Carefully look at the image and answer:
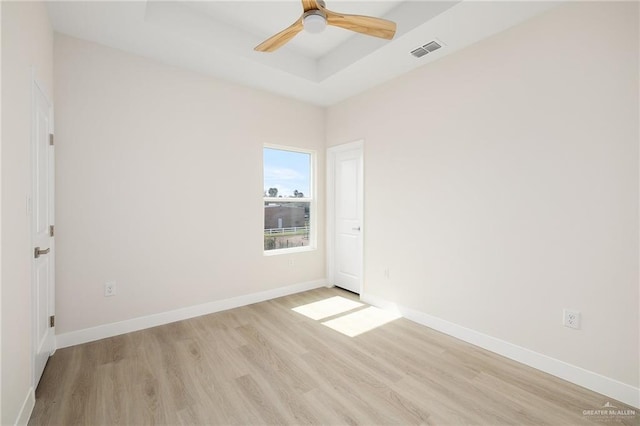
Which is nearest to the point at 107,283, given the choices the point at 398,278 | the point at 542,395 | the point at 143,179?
the point at 143,179

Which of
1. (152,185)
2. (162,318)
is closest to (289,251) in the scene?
(162,318)

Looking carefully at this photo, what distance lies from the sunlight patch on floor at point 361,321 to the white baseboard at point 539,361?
264mm

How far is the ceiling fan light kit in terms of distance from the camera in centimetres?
175

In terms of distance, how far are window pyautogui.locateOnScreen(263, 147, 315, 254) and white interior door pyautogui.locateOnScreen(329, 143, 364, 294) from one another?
0.37 meters

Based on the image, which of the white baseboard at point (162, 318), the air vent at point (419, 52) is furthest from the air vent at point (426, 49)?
the white baseboard at point (162, 318)

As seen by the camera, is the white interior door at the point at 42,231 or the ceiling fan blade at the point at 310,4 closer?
the ceiling fan blade at the point at 310,4

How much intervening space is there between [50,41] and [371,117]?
319 centimetres

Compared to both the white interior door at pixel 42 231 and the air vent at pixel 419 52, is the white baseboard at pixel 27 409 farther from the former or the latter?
the air vent at pixel 419 52

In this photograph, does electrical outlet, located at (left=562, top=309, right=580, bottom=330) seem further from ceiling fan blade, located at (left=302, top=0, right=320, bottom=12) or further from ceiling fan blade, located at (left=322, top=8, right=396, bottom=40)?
ceiling fan blade, located at (left=302, top=0, right=320, bottom=12)

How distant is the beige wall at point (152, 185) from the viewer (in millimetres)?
2576

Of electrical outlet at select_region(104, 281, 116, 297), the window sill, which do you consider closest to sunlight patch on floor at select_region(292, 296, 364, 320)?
the window sill

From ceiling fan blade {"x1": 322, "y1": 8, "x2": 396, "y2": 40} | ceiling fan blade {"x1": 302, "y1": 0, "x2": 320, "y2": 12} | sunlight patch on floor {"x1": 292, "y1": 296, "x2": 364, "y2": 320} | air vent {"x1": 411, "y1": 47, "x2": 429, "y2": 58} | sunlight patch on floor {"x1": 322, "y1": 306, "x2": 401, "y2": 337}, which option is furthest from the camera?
sunlight patch on floor {"x1": 292, "y1": 296, "x2": 364, "y2": 320}

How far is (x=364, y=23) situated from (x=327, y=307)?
298 centimetres

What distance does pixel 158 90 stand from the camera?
299 centimetres
